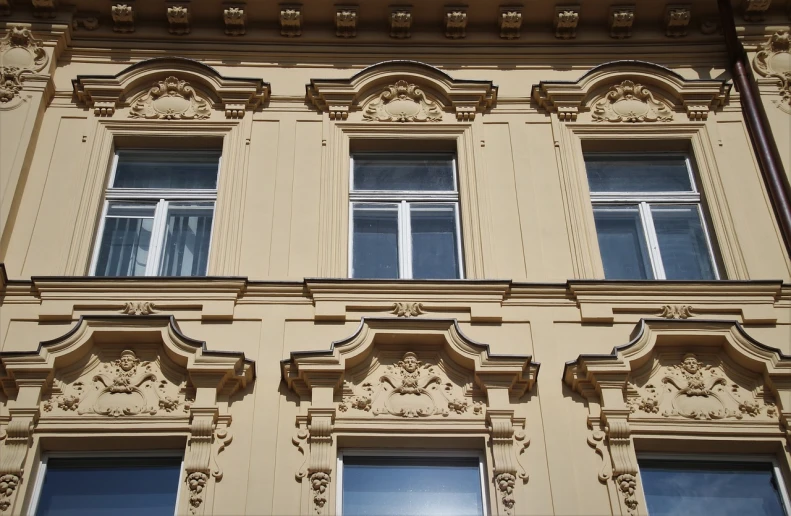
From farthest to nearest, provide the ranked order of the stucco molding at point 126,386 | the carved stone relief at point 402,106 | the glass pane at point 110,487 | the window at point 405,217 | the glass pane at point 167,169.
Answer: the carved stone relief at point 402,106
the glass pane at point 167,169
the window at point 405,217
the stucco molding at point 126,386
the glass pane at point 110,487

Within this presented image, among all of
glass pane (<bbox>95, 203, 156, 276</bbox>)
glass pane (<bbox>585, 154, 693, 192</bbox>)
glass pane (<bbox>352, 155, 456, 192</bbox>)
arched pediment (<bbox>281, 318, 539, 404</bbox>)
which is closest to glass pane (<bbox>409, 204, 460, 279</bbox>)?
glass pane (<bbox>352, 155, 456, 192</bbox>)

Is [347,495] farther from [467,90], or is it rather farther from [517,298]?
[467,90]

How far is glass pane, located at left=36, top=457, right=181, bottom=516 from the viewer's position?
7.05 meters

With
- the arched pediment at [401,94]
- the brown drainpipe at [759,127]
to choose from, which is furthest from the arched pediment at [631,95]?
the arched pediment at [401,94]

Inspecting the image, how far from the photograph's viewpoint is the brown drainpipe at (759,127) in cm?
876

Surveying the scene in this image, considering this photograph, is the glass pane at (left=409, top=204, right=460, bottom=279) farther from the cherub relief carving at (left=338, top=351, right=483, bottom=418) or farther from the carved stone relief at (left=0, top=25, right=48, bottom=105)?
the carved stone relief at (left=0, top=25, right=48, bottom=105)

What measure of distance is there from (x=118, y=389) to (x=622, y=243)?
458cm

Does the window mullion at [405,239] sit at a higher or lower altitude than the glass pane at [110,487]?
higher

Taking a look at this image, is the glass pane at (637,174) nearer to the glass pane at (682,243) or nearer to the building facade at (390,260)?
the building facade at (390,260)

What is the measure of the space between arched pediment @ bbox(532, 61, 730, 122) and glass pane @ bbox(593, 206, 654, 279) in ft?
3.43

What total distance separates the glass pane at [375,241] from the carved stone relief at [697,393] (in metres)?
2.38

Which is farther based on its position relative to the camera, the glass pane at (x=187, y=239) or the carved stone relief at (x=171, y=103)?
the carved stone relief at (x=171, y=103)

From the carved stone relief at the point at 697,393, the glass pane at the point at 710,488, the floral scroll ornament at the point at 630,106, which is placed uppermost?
the floral scroll ornament at the point at 630,106

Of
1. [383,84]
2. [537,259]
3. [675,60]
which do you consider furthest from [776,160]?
[383,84]
